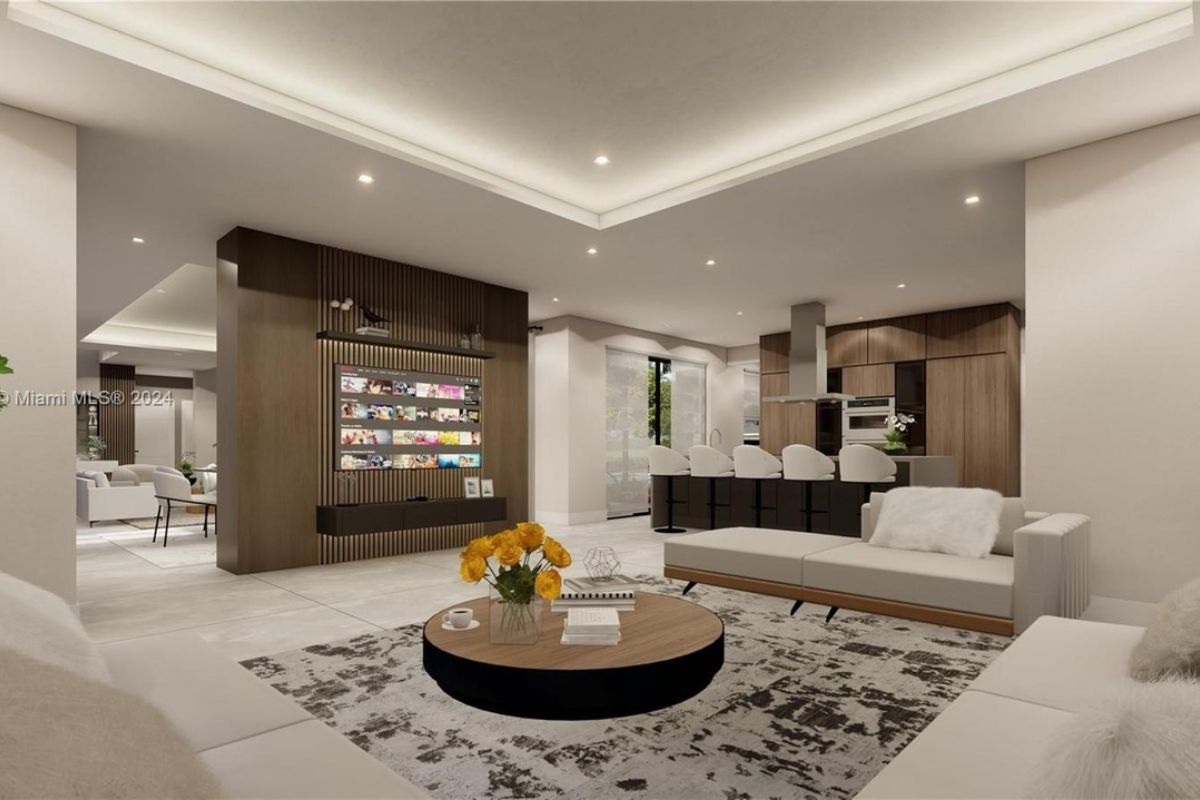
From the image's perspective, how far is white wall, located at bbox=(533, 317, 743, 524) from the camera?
902cm

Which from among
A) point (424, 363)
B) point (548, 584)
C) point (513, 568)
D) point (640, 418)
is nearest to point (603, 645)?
point (548, 584)

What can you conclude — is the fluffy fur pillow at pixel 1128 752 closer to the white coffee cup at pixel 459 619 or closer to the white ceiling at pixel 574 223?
the white coffee cup at pixel 459 619

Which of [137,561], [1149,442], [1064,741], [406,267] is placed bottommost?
[137,561]

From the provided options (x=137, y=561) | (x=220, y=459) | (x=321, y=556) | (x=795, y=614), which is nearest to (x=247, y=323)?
(x=220, y=459)

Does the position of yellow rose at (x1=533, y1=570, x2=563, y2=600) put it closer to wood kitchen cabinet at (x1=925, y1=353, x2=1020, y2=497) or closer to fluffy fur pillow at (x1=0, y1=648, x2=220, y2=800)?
fluffy fur pillow at (x1=0, y1=648, x2=220, y2=800)

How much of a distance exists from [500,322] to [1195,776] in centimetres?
691

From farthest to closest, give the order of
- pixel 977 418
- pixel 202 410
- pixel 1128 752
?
1. pixel 202 410
2. pixel 977 418
3. pixel 1128 752

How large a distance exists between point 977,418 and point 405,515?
23.4 feet

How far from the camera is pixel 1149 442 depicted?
11.9 ft

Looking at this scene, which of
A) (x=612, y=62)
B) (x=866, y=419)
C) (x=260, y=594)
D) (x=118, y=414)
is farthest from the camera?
(x=118, y=414)

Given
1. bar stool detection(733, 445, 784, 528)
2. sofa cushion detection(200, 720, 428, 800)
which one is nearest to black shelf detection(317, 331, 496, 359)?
bar stool detection(733, 445, 784, 528)

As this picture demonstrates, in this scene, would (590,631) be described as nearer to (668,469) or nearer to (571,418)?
(668,469)

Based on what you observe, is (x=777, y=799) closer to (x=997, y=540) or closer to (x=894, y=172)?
(x=997, y=540)

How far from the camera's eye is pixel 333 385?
233 inches
